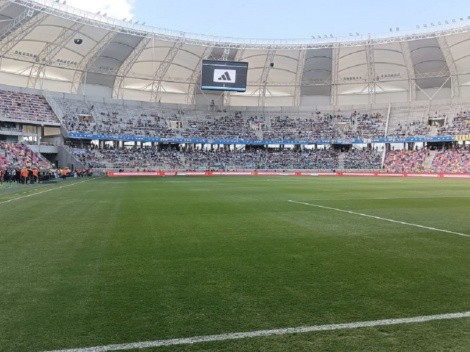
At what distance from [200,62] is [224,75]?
16.2 m

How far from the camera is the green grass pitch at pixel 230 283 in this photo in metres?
4.09

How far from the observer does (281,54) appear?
6781 cm

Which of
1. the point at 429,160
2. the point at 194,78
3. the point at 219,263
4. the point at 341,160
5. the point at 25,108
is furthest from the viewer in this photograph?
the point at 341,160

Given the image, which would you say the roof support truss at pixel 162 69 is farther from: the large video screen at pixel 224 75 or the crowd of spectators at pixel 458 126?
the crowd of spectators at pixel 458 126

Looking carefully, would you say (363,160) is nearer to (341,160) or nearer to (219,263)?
(341,160)

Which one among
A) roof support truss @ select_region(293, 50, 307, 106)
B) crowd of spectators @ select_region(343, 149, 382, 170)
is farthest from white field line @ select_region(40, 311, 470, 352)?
crowd of spectators @ select_region(343, 149, 382, 170)

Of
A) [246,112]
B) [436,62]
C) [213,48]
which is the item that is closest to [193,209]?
[213,48]

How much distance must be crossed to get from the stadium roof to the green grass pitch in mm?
44279

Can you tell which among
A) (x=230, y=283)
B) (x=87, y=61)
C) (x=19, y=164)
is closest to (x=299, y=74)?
(x=87, y=61)

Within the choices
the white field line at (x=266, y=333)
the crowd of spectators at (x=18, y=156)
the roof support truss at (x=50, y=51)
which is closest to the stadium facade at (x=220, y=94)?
the roof support truss at (x=50, y=51)

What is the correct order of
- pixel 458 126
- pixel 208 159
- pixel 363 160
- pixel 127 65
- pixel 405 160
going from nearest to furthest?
1. pixel 127 65
2. pixel 458 126
3. pixel 405 160
4. pixel 363 160
5. pixel 208 159

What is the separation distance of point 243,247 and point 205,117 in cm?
7439

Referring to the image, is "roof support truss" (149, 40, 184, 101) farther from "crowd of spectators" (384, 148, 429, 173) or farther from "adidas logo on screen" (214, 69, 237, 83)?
"crowd of spectators" (384, 148, 429, 173)

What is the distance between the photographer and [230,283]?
5910 mm
